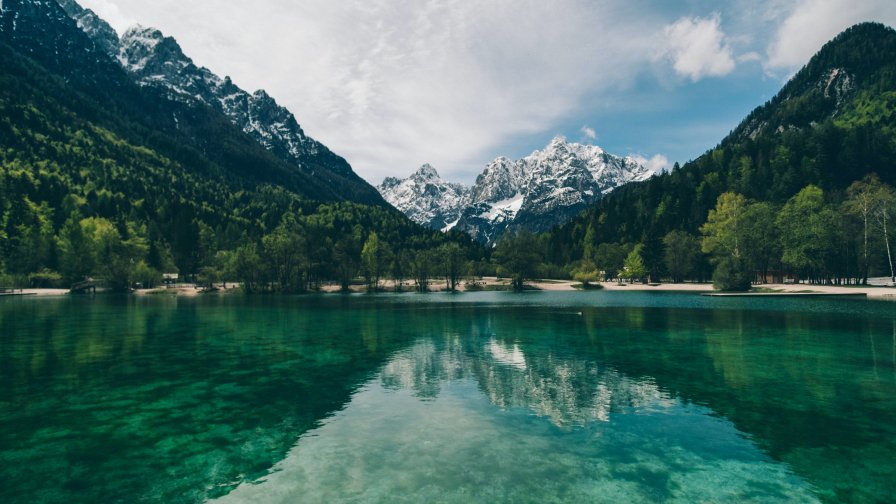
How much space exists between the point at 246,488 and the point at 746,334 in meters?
55.1

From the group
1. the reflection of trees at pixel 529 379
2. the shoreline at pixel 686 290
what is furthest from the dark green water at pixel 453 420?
the shoreline at pixel 686 290

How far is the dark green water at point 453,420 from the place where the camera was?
1587cm

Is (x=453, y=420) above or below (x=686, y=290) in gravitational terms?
below

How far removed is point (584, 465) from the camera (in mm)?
17562

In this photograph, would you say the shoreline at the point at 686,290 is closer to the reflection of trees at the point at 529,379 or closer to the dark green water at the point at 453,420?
the dark green water at the point at 453,420

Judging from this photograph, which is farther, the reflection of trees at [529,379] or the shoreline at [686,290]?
the shoreline at [686,290]

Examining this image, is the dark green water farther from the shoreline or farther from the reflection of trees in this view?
the shoreline

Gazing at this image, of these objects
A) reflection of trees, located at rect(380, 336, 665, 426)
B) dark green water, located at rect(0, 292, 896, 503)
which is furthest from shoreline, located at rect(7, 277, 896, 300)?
reflection of trees, located at rect(380, 336, 665, 426)

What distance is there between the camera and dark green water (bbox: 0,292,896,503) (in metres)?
15.9

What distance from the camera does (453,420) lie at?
2373cm

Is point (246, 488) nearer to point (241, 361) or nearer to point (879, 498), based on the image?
point (879, 498)

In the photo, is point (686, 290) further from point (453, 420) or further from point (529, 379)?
point (453, 420)

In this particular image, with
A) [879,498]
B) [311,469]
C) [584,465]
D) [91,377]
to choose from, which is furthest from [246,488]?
[91,377]

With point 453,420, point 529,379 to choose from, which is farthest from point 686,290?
point 453,420
